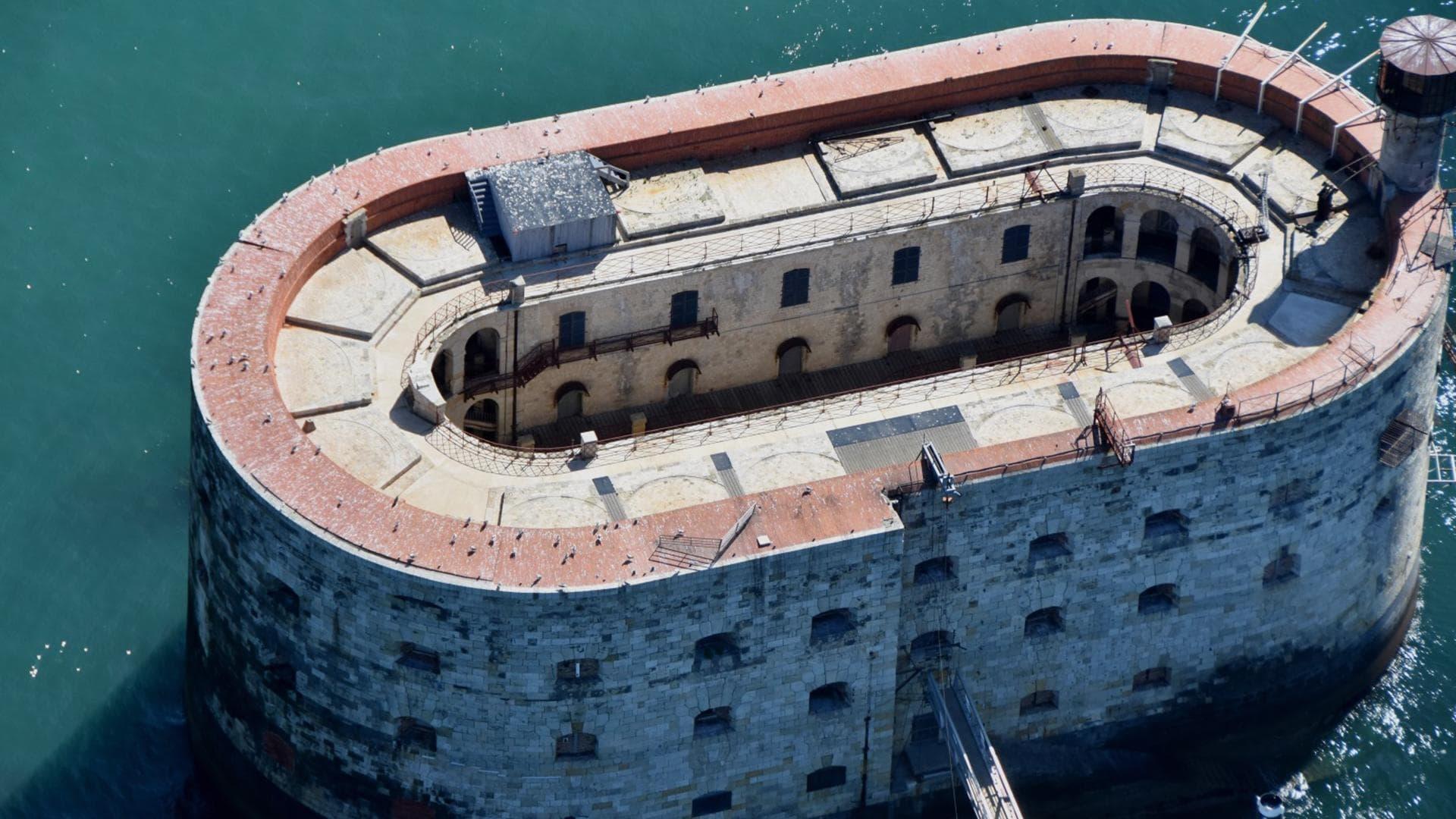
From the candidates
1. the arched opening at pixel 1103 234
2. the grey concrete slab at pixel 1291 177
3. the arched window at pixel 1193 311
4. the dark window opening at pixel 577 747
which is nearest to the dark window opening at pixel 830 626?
the dark window opening at pixel 577 747

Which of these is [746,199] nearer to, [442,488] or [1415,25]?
[442,488]

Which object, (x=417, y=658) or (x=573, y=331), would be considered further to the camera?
(x=573, y=331)

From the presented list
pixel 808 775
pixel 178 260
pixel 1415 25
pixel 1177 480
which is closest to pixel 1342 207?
pixel 1415 25

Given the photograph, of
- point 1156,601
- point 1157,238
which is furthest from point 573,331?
point 1156,601

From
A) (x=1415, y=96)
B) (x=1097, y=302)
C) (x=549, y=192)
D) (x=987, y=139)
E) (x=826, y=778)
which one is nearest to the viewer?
(x=826, y=778)

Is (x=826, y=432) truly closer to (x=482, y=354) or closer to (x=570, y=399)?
(x=570, y=399)

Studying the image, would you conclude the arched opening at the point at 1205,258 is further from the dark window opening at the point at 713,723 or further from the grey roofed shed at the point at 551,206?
the dark window opening at the point at 713,723
